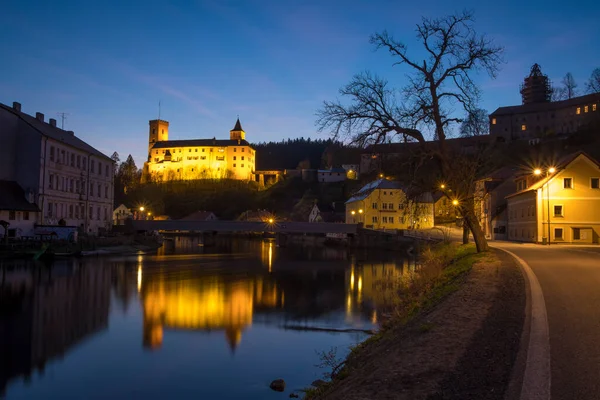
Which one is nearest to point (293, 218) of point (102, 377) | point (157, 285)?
point (157, 285)

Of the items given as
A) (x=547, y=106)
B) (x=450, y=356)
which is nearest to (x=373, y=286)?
(x=450, y=356)

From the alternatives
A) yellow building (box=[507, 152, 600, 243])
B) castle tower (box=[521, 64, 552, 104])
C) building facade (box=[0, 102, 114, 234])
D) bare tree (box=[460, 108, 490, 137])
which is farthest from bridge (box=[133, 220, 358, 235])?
castle tower (box=[521, 64, 552, 104])

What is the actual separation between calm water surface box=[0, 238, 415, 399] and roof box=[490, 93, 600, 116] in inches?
3832

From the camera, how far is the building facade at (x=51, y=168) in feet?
171

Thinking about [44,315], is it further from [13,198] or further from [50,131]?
[50,131]

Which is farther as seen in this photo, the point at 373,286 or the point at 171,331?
the point at 373,286

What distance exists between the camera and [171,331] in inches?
734

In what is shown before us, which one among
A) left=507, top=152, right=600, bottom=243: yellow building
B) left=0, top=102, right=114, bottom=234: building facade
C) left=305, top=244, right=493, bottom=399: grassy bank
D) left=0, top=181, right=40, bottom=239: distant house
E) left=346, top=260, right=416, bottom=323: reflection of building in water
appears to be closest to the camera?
→ left=305, top=244, right=493, bottom=399: grassy bank

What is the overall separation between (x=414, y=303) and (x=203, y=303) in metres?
11.5

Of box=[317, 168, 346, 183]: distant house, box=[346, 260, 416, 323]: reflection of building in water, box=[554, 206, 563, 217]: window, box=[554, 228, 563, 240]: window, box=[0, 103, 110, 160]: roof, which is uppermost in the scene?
box=[317, 168, 346, 183]: distant house

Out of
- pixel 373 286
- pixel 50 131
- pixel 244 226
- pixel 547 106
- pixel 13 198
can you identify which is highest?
pixel 547 106

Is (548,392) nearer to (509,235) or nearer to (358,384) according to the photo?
(358,384)

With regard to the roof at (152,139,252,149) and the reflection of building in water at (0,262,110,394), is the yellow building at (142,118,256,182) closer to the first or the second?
the roof at (152,139,252,149)

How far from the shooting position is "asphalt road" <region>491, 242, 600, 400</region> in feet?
20.2
